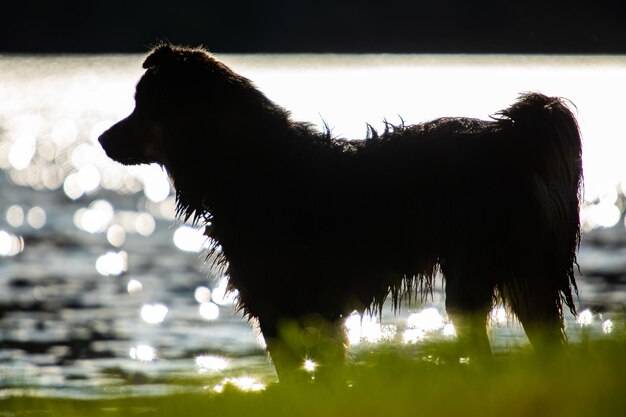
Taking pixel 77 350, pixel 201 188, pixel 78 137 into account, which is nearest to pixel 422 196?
pixel 201 188

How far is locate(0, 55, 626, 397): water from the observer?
1292 centimetres

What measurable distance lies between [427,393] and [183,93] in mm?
3745

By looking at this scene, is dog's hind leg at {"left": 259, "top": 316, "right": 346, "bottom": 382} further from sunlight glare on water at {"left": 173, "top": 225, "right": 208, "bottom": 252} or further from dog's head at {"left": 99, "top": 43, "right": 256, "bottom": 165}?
sunlight glare on water at {"left": 173, "top": 225, "right": 208, "bottom": 252}

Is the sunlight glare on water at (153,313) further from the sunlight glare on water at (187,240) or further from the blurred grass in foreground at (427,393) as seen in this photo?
the blurred grass in foreground at (427,393)

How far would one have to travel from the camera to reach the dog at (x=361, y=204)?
8.45m

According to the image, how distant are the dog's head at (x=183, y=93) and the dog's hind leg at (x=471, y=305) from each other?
2306mm

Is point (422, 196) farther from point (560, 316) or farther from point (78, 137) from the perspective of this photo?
point (78, 137)

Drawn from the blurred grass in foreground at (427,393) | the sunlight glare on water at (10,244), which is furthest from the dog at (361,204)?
the sunlight glare on water at (10,244)

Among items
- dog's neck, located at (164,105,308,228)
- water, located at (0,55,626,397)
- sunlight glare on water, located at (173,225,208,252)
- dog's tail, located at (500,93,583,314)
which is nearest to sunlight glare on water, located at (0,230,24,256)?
water, located at (0,55,626,397)

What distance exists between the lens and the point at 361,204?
351 inches

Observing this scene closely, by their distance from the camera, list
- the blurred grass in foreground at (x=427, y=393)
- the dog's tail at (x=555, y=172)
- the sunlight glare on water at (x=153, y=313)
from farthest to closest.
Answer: the sunlight glare on water at (x=153, y=313) → the dog's tail at (x=555, y=172) → the blurred grass in foreground at (x=427, y=393)

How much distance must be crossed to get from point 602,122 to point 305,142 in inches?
1952

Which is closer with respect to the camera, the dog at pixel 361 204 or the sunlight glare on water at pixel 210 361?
the dog at pixel 361 204

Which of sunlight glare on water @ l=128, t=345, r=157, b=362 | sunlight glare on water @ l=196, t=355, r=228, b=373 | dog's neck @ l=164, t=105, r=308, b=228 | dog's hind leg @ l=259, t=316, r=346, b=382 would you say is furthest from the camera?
sunlight glare on water @ l=128, t=345, r=157, b=362
